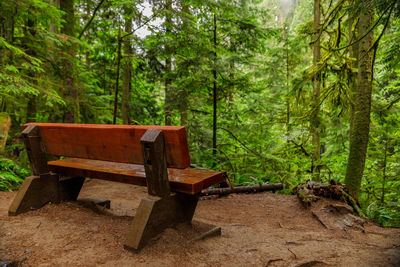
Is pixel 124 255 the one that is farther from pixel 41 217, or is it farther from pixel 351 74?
pixel 351 74

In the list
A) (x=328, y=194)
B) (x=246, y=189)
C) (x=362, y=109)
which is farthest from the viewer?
(x=246, y=189)

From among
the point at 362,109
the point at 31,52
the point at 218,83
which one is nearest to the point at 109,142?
the point at 218,83

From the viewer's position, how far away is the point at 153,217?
93.8 inches

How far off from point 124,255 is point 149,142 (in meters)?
1.12

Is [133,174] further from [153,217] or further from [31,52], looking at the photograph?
[31,52]

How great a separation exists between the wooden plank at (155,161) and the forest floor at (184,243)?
22.1 inches

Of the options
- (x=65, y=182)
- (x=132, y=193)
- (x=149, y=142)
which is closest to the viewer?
(x=149, y=142)

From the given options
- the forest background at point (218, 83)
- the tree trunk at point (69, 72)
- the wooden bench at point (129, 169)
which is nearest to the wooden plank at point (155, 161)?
the wooden bench at point (129, 169)

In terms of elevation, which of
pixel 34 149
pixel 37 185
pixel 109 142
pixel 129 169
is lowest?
pixel 37 185

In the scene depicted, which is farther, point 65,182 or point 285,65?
point 285,65

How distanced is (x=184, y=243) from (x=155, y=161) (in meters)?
1.02

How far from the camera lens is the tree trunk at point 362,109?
198 inches

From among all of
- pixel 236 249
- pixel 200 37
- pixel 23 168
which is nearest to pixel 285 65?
pixel 200 37

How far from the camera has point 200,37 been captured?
6520mm
